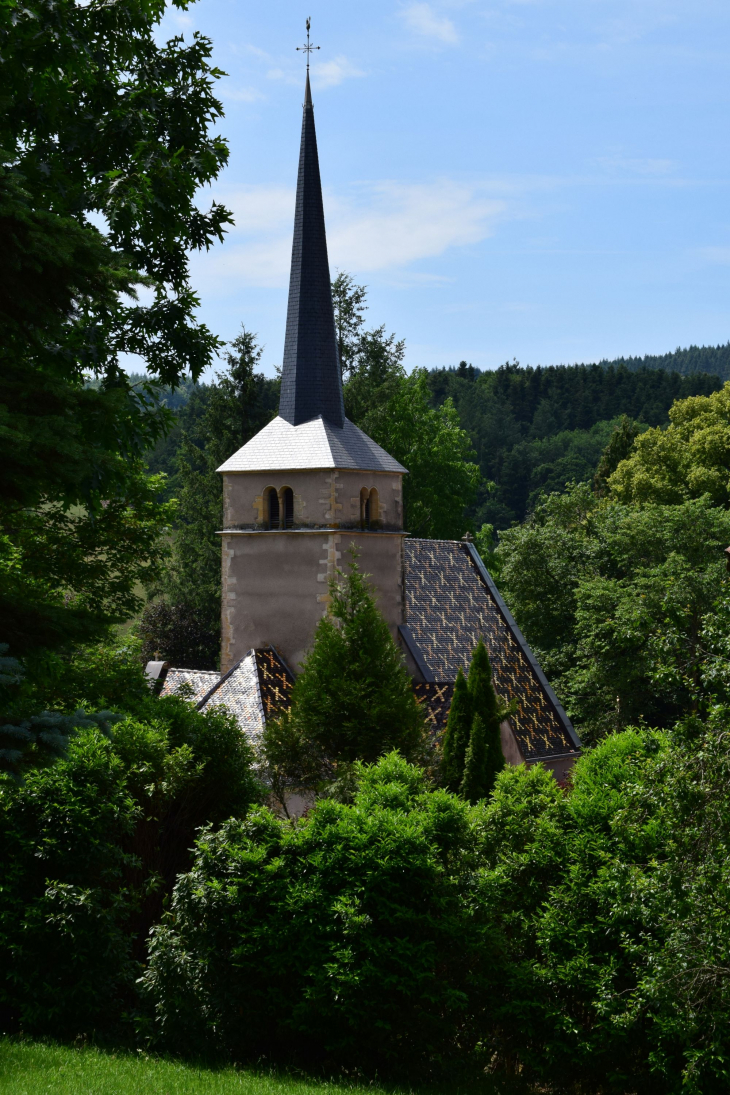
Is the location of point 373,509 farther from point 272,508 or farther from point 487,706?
point 487,706

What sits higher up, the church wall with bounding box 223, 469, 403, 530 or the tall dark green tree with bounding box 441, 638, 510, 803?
the church wall with bounding box 223, 469, 403, 530

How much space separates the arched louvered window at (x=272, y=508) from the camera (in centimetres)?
2905

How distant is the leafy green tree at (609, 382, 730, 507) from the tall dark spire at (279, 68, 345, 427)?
24.9 m

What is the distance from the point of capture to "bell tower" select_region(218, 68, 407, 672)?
93.0ft

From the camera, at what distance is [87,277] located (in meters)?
7.01

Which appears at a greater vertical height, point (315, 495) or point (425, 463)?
point (425, 463)

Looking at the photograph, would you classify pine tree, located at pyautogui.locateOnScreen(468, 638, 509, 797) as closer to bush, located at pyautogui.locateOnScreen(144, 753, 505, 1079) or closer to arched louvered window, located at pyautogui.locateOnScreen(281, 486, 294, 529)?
arched louvered window, located at pyautogui.locateOnScreen(281, 486, 294, 529)

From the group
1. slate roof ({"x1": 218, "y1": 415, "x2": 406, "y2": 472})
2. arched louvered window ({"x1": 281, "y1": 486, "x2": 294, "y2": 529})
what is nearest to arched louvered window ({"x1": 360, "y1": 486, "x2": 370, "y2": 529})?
slate roof ({"x1": 218, "y1": 415, "x2": 406, "y2": 472})

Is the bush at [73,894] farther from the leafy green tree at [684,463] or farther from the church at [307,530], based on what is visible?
the leafy green tree at [684,463]

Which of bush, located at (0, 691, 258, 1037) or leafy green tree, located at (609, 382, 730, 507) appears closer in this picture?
bush, located at (0, 691, 258, 1037)

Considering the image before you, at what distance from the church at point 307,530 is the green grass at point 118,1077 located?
1567 cm

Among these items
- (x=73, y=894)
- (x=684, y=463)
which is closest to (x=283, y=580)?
(x=73, y=894)

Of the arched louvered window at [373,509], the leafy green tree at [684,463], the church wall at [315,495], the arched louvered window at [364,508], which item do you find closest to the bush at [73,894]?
the church wall at [315,495]

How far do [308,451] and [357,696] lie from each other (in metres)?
9.37
